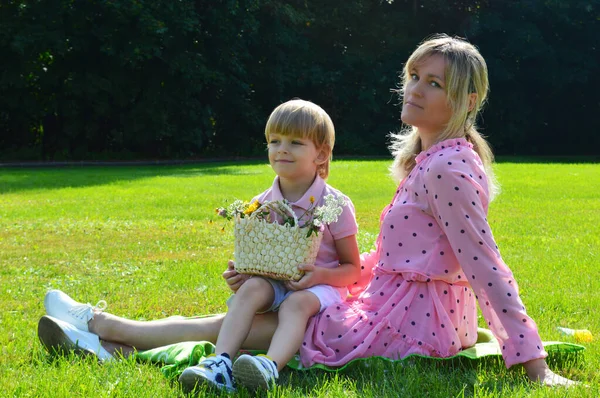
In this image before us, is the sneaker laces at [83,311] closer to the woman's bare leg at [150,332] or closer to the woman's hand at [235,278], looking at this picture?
the woman's bare leg at [150,332]

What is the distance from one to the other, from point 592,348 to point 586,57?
29630 mm

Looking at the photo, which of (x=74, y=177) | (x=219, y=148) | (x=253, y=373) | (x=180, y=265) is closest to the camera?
(x=253, y=373)

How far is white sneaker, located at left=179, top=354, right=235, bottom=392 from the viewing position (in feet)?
9.68

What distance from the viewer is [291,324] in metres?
3.33

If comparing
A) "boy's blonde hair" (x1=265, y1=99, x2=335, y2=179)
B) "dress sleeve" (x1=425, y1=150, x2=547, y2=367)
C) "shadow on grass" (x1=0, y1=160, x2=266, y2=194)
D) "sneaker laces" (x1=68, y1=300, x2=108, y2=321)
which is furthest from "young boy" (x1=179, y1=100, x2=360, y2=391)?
"shadow on grass" (x1=0, y1=160, x2=266, y2=194)

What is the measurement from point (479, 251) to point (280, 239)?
870 millimetres

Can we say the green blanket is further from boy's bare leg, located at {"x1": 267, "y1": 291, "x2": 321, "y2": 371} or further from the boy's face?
the boy's face

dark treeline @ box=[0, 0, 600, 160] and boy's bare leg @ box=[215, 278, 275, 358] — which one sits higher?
dark treeline @ box=[0, 0, 600, 160]

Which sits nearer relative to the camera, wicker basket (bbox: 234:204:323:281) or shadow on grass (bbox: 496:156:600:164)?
wicker basket (bbox: 234:204:323:281)

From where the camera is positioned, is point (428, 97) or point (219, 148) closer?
point (428, 97)

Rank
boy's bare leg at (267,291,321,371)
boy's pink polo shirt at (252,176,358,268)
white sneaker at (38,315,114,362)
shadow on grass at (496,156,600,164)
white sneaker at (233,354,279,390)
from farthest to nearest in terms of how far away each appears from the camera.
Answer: shadow on grass at (496,156,600,164)
boy's pink polo shirt at (252,176,358,268)
white sneaker at (38,315,114,362)
boy's bare leg at (267,291,321,371)
white sneaker at (233,354,279,390)

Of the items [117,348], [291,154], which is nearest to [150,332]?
[117,348]

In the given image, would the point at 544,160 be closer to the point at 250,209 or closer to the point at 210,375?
the point at 250,209

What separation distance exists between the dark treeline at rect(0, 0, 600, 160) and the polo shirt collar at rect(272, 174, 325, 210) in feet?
66.8
